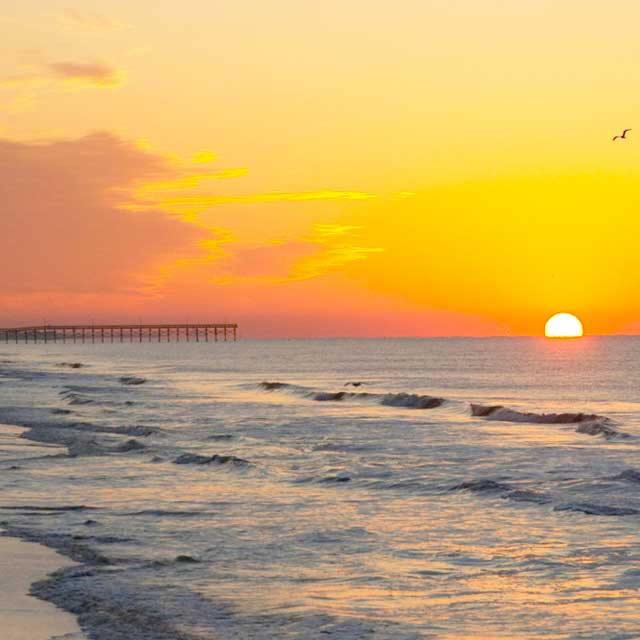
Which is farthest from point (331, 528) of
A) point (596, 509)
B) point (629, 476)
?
point (629, 476)

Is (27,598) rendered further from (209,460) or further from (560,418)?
(560,418)

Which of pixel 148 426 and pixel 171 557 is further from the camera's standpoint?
pixel 148 426

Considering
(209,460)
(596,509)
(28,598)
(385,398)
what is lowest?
(385,398)

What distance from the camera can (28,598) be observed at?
13016 mm

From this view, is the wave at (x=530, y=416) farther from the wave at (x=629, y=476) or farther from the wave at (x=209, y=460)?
the wave at (x=209, y=460)

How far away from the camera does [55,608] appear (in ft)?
41.4

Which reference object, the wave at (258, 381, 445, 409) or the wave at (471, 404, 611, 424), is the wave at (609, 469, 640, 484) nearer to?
the wave at (471, 404, 611, 424)

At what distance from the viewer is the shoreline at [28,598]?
11492 millimetres

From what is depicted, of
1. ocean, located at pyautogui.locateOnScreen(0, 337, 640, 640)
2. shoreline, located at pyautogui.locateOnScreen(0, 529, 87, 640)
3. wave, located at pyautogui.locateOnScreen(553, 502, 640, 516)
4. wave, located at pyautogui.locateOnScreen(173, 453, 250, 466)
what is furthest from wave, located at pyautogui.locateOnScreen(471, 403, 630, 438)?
shoreline, located at pyautogui.locateOnScreen(0, 529, 87, 640)

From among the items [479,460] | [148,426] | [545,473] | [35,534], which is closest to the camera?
[35,534]

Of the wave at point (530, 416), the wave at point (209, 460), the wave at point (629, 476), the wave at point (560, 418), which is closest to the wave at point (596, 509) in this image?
the wave at point (629, 476)

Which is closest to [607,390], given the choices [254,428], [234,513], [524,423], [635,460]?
[524,423]

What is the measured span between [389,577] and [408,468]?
13740 millimetres

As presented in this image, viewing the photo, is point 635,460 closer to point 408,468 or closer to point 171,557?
point 408,468
